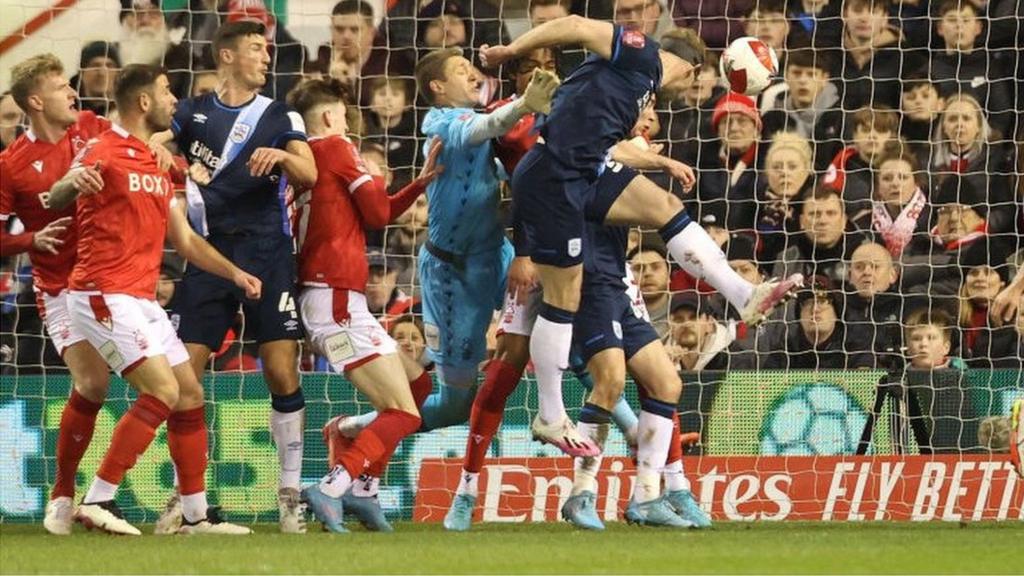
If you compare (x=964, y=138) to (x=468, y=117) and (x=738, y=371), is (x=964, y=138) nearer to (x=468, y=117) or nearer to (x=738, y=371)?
(x=738, y=371)

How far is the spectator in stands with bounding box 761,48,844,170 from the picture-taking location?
1232 centimetres

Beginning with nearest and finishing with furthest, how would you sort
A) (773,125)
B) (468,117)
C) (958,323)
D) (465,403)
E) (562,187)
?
(562,187)
(468,117)
(465,403)
(958,323)
(773,125)

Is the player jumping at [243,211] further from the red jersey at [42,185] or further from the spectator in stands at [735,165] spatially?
the spectator in stands at [735,165]

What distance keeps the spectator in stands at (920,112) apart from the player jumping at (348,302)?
464 centimetres

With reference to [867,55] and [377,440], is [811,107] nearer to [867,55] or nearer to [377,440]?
[867,55]

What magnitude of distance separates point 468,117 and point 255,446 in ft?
8.69

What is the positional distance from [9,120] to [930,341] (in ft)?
18.5

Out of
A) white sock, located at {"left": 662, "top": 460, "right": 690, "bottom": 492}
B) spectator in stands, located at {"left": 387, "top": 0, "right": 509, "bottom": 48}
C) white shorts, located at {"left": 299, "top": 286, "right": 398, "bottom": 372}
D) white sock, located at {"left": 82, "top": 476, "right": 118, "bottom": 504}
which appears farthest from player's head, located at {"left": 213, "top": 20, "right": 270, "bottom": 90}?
spectator in stands, located at {"left": 387, "top": 0, "right": 509, "bottom": 48}

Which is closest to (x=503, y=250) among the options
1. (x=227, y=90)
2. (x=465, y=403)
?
(x=465, y=403)

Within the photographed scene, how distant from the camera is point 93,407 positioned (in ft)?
28.2

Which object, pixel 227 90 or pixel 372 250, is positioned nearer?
pixel 227 90

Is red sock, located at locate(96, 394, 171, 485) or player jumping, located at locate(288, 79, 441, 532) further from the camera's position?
player jumping, located at locate(288, 79, 441, 532)

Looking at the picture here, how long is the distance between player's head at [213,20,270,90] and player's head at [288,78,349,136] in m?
0.24

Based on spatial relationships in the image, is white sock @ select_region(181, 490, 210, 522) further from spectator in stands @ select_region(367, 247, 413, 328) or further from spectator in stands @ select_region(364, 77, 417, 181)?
spectator in stands @ select_region(364, 77, 417, 181)
